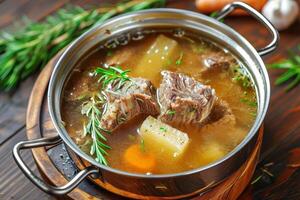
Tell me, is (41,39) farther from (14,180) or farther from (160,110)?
(160,110)

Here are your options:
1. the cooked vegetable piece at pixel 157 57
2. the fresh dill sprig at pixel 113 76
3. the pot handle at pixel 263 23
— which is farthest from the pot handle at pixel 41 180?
the pot handle at pixel 263 23

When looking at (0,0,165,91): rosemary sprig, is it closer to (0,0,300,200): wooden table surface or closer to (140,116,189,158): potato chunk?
(0,0,300,200): wooden table surface


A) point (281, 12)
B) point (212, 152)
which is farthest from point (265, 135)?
point (281, 12)

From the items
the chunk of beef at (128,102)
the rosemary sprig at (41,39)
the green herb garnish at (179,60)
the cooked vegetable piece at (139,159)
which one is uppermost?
the rosemary sprig at (41,39)

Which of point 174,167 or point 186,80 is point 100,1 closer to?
point 186,80

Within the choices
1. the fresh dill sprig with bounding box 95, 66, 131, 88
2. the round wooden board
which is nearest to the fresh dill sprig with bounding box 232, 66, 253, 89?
the round wooden board

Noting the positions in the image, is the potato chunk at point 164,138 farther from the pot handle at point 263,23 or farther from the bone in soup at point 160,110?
the pot handle at point 263,23
